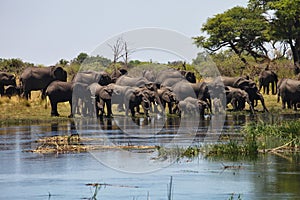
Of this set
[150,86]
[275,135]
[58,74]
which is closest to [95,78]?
[150,86]

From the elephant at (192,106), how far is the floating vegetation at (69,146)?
11.9 m

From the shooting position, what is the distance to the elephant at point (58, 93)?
32531 mm

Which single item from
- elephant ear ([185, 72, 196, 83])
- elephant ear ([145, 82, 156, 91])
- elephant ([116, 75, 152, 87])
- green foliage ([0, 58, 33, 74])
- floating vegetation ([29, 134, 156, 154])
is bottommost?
floating vegetation ([29, 134, 156, 154])

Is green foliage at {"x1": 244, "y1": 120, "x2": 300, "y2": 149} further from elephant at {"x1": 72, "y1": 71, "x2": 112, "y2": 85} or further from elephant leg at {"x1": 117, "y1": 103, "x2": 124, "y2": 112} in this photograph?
elephant at {"x1": 72, "y1": 71, "x2": 112, "y2": 85}

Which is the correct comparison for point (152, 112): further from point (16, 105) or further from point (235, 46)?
point (235, 46)

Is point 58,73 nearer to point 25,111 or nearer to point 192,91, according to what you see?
point 192,91

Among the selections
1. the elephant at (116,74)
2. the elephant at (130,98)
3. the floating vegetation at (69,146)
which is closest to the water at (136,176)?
the floating vegetation at (69,146)

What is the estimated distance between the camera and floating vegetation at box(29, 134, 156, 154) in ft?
63.6

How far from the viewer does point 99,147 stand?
19.9 meters

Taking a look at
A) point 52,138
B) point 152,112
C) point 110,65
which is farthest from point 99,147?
point 110,65

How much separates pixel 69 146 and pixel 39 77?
2179 centimetres

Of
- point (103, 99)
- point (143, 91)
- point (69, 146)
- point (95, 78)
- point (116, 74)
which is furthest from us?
point (116, 74)

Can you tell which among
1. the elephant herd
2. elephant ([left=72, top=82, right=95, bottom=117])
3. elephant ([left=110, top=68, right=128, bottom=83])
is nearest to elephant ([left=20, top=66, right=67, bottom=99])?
the elephant herd

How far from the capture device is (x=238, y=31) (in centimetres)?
5806
